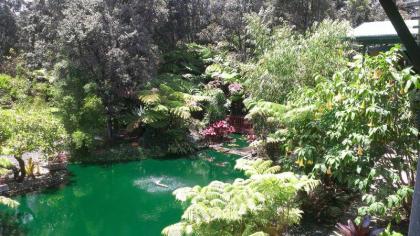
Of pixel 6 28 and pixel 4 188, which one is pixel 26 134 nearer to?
pixel 4 188

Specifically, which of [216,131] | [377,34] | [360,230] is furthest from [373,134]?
[216,131]

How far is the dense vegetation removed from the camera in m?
5.81

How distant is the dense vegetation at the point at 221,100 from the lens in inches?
229

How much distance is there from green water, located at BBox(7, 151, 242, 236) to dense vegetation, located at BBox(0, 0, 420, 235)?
3.03 ft

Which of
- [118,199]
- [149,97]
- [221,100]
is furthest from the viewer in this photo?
[221,100]

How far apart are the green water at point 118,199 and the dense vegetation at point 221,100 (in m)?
0.92

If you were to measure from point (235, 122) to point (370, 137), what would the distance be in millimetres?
11100

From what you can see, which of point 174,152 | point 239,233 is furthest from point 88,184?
point 239,233

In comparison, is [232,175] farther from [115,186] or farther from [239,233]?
[239,233]

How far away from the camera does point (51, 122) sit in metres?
10.7

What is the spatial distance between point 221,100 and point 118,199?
6832mm

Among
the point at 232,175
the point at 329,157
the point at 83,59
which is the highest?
the point at 83,59

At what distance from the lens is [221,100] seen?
16188mm

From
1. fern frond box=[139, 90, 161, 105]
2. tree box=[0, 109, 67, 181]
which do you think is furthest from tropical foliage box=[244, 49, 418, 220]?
fern frond box=[139, 90, 161, 105]
